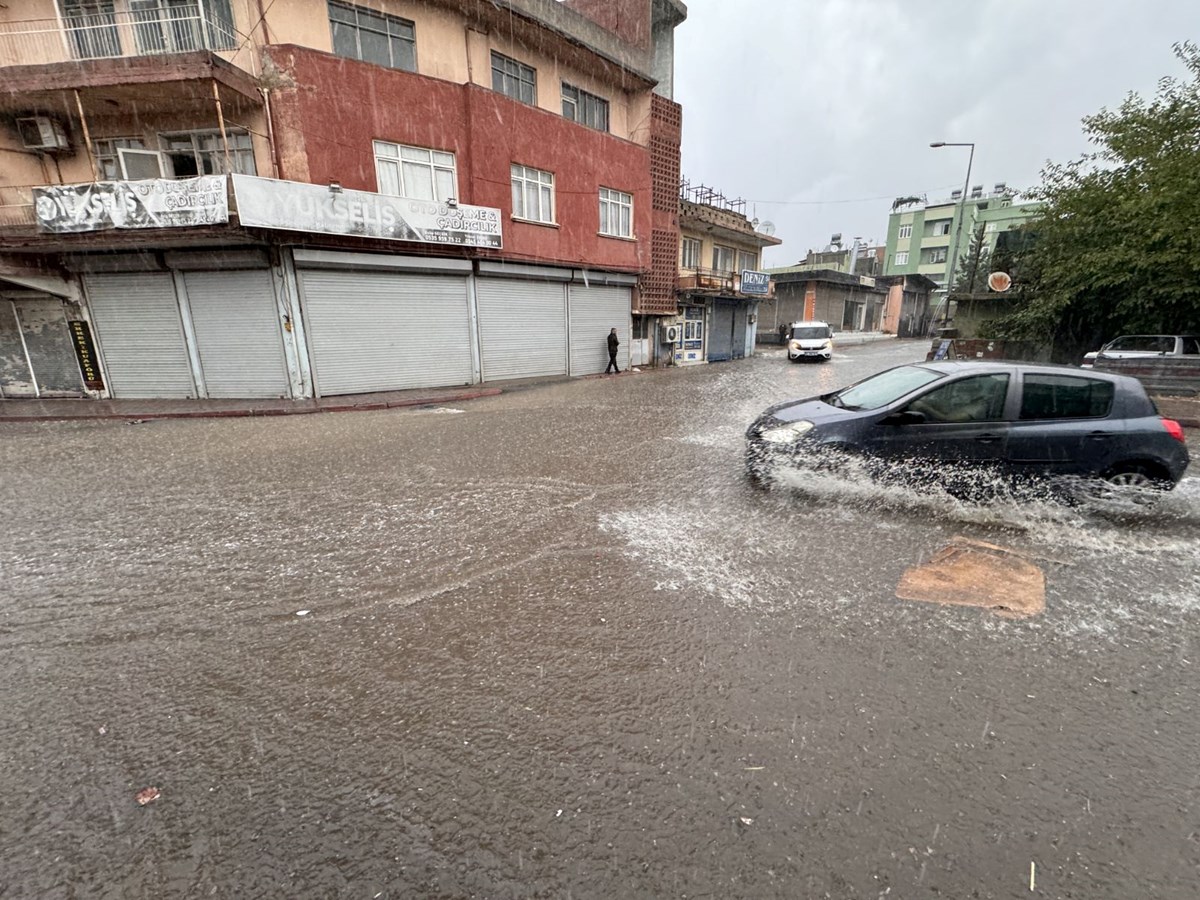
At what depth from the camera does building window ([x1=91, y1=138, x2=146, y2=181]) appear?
1330cm

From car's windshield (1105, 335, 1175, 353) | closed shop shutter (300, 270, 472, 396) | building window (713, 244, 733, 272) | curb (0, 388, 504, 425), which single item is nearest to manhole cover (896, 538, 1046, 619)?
curb (0, 388, 504, 425)

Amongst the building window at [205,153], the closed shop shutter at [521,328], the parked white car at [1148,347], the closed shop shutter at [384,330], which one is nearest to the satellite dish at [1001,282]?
the parked white car at [1148,347]

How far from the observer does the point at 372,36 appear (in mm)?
13727

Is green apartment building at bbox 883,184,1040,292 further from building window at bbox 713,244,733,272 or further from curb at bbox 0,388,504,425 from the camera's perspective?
curb at bbox 0,388,504,425

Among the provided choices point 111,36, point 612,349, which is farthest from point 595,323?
point 111,36

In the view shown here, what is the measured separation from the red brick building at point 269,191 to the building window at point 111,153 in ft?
0.12

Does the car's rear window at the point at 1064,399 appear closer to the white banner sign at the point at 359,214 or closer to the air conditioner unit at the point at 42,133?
the white banner sign at the point at 359,214

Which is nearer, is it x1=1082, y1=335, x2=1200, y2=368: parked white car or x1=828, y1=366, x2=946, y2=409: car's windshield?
x1=828, y1=366, x2=946, y2=409: car's windshield

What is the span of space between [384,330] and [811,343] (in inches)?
698

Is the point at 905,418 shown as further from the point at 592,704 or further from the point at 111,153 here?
the point at 111,153

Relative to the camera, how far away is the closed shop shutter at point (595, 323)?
63.0 feet

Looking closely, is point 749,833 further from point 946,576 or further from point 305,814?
point 946,576

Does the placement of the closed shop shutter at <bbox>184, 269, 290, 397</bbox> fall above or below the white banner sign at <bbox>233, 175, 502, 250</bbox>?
below

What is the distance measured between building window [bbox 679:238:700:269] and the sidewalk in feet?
48.0
